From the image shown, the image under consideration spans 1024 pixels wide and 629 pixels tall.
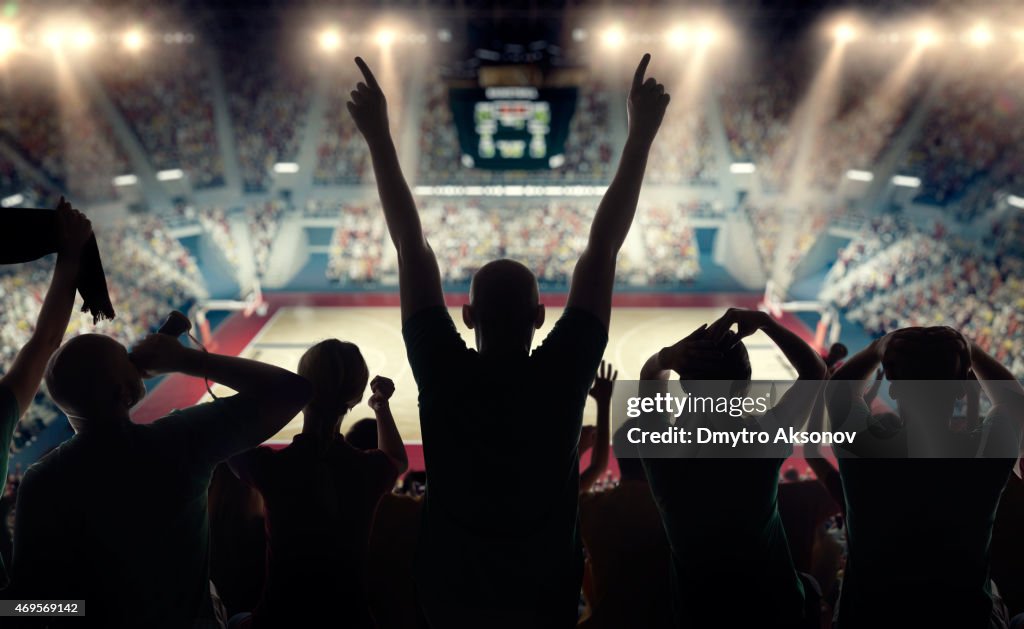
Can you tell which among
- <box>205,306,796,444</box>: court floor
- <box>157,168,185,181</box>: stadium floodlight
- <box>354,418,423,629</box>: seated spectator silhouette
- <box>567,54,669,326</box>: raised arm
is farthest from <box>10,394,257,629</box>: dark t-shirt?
<box>157,168,185,181</box>: stadium floodlight

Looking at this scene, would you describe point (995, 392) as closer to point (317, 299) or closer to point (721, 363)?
point (721, 363)

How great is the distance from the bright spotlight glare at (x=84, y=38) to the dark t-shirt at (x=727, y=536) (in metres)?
28.1

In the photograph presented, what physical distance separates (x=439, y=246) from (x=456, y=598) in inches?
754

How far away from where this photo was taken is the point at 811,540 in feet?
8.56

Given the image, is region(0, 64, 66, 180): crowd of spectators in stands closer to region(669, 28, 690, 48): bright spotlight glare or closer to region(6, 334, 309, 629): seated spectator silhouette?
region(6, 334, 309, 629): seated spectator silhouette

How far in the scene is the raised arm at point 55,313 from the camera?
1644mm

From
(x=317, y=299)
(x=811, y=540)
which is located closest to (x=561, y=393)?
(x=811, y=540)

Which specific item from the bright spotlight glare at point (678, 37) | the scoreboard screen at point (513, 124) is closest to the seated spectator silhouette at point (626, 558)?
the scoreboard screen at point (513, 124)

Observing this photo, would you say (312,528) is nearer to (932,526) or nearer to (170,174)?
(932,526)

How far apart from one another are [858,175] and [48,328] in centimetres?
2658

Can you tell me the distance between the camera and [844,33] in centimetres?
2272

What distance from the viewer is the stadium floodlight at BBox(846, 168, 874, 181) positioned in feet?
73.5

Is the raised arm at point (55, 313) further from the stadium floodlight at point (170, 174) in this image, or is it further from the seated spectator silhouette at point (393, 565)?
the stadium floodlight at point (170, 174)

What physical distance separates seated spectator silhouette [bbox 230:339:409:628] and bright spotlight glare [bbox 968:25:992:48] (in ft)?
93.6
